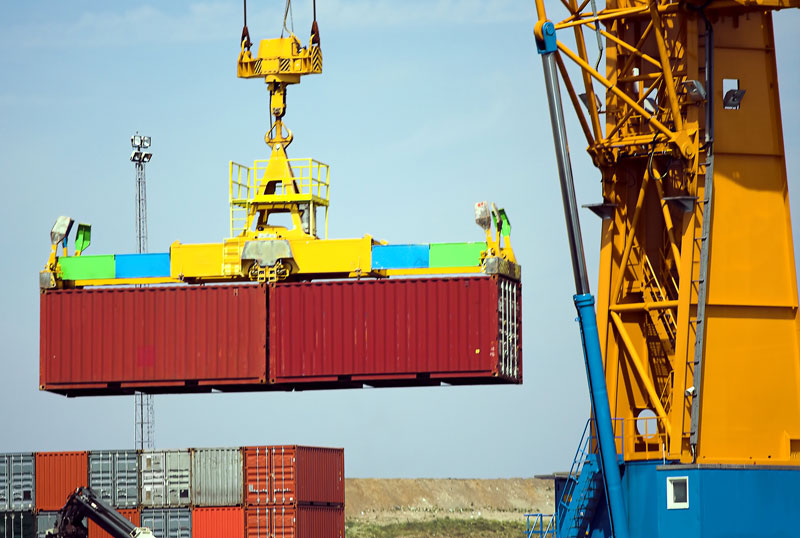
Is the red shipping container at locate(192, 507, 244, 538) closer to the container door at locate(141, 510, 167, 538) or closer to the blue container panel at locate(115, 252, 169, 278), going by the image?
the container door at locate(141, 510, 167, 538)

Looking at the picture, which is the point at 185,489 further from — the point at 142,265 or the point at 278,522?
the point at 142,265

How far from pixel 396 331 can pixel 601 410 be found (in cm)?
754

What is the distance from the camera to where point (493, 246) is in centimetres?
3822

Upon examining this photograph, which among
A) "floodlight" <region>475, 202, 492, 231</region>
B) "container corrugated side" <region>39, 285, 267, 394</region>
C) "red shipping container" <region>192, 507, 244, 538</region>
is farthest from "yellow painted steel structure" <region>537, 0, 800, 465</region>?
"red shipping container" <region>192, 507, 244, 538</region>

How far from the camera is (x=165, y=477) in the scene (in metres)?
43.4

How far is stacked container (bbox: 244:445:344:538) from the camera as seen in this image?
42344mm

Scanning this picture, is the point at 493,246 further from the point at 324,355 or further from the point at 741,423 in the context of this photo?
the point at 741,423

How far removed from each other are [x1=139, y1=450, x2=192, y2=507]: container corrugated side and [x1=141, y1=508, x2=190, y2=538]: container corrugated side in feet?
0.67

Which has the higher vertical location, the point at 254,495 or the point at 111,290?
the point at 111,290

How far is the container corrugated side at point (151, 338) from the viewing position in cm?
3916

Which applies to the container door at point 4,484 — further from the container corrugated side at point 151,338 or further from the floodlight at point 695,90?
the floodlight at point 695,90

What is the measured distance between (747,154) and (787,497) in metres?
7.51

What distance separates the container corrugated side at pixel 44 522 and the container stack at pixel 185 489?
0.03 m

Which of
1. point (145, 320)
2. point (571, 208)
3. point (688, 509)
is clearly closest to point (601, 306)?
point (571, 208)
